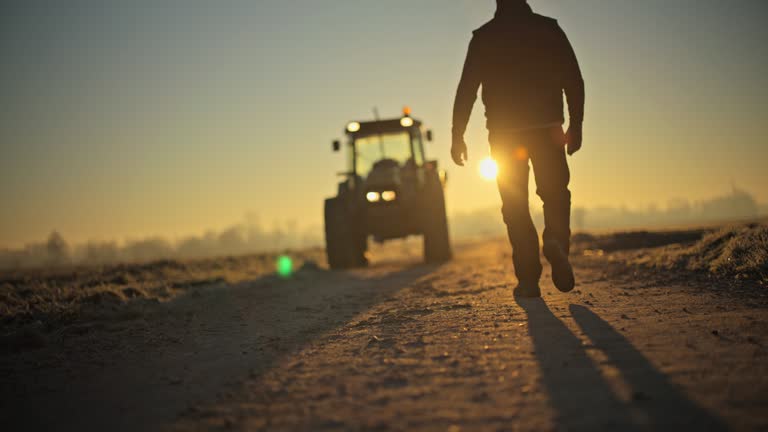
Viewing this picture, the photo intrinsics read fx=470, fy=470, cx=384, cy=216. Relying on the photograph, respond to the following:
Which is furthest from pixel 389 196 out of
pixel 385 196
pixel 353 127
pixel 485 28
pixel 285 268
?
pixel 485 28

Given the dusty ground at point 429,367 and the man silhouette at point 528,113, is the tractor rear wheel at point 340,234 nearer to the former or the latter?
the dusty ground at point 429,367

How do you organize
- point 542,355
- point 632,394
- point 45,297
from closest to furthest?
point 632,394 → point 542,355 → point 45,297

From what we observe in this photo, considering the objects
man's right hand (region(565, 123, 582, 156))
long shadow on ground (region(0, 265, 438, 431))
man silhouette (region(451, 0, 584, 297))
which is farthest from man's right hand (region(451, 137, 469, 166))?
long shadow on ground (region(0, 265, 438, 431))

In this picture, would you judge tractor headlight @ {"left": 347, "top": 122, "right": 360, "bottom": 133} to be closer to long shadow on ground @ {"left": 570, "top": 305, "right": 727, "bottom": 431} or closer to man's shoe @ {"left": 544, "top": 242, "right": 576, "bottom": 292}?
man's shoe @ {"left": 544, "top": 242, "right": 576, "bottom": 292}

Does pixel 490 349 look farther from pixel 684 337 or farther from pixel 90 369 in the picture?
pixel 90 369

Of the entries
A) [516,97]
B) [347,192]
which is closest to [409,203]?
[347,192]

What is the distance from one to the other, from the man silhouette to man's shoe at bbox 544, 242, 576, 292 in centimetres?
16

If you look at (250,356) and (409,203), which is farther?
(409,203)

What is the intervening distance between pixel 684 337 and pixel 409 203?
8074mm

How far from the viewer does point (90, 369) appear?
2723 millimetres

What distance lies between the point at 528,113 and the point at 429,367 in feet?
8.01

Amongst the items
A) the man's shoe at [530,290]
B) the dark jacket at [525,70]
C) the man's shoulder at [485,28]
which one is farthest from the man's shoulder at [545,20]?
the man's shoe at [530,290]

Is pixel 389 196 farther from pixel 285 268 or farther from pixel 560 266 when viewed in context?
pixel 560 266

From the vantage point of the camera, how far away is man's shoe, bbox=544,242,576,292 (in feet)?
11.4
